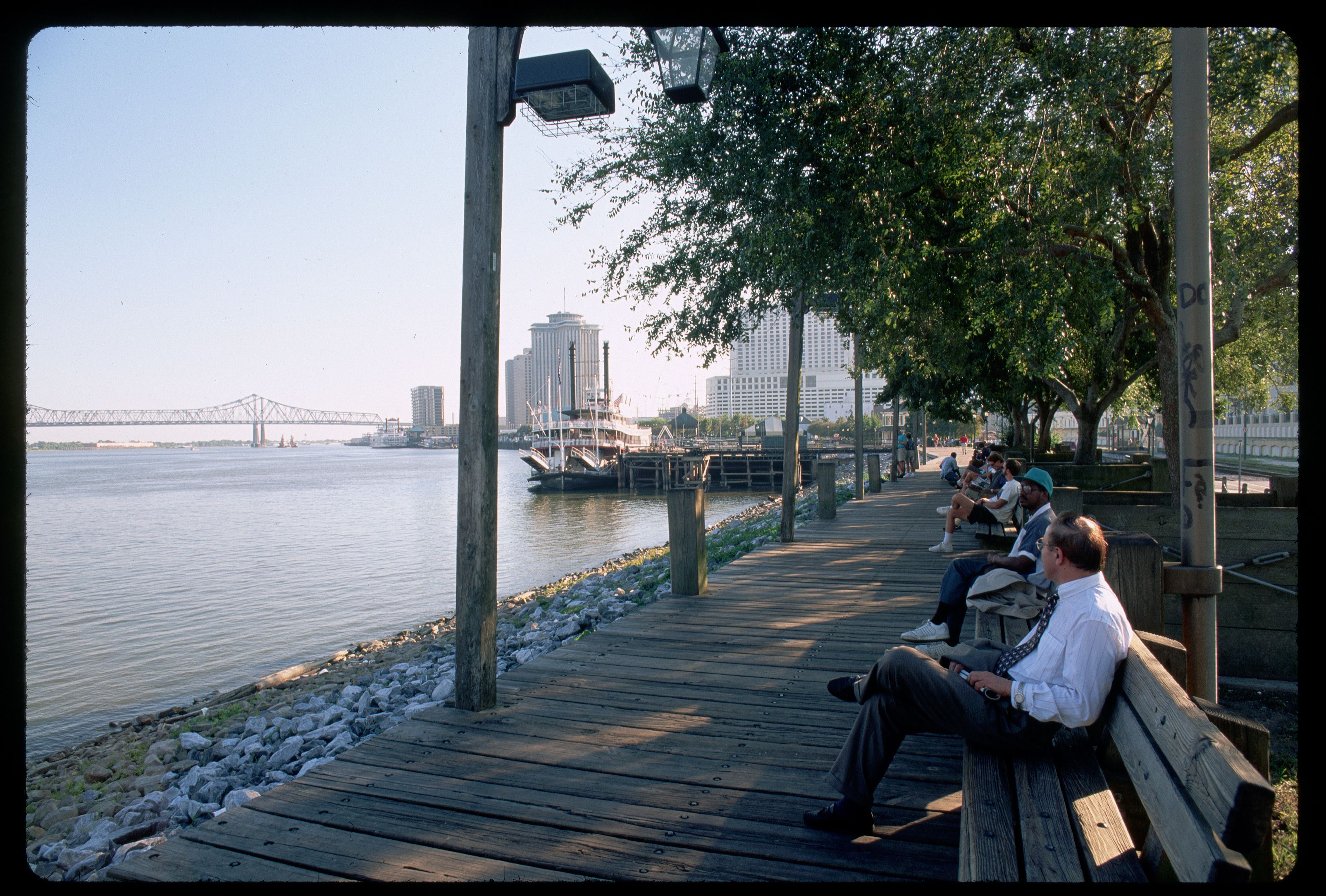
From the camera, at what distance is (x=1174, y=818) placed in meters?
1.83

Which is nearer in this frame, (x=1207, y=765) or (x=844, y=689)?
(x=1207, y=765)

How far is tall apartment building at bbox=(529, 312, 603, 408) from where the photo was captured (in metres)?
123

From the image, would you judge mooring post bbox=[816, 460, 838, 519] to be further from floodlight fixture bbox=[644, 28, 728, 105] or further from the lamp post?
the lamp post

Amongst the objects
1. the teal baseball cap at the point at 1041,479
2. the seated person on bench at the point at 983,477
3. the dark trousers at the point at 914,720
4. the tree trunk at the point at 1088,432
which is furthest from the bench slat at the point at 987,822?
the tree trunk at the point at 1088,432

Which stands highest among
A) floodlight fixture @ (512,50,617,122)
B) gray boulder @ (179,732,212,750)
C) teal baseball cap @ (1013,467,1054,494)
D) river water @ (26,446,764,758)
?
floodlight fixture @ (512,50,617,122)

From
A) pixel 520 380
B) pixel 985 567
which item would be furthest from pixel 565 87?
pixel 520 380

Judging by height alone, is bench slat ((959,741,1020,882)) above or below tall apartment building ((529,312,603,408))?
below

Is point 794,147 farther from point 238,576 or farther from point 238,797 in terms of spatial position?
point 238,576

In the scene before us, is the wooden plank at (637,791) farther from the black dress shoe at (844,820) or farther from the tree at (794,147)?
the tree at (794,147)

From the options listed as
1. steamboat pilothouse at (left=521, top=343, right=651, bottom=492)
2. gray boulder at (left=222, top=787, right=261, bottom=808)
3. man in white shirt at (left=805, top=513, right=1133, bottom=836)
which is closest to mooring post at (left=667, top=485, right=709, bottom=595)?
gray boulder at (left=222, top=787, right=261, bottom=808)

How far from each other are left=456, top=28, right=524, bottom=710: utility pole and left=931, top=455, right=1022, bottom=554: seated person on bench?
6.41 m

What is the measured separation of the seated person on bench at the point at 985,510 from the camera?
916 centimetres

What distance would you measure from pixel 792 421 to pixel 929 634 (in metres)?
5.56

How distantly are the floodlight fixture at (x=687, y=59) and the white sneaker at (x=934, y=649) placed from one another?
3.51 metres
